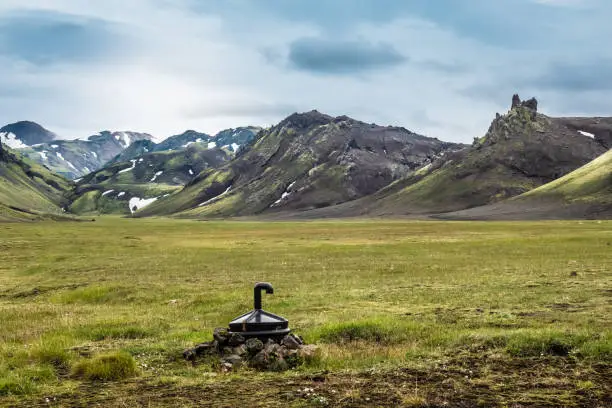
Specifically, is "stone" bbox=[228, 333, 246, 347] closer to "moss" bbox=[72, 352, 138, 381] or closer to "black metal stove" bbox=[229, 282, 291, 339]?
"black metal stove" bbox=[229, 282, 291, 339]

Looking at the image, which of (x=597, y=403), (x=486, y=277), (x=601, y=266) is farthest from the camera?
(x=601, y=266)

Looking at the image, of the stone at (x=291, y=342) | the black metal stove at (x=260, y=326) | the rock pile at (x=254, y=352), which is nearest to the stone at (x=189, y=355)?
the rock pile at (x=254, y=352)

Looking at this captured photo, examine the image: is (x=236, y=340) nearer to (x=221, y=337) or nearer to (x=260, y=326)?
(x=221, y=337)

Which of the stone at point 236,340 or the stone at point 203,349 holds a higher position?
the stone at point 236,340

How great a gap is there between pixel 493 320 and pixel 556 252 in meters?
47.6

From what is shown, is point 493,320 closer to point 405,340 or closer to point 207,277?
point 405,340

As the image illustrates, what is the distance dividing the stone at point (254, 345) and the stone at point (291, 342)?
0.80m

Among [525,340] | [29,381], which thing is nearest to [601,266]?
[525,340]

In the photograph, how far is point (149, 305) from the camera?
3494 centimetres

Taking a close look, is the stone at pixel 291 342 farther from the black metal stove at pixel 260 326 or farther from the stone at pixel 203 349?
the stone at pixel 203 349

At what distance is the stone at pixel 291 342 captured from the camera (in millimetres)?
18828

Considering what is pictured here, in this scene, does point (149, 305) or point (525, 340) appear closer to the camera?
point (525, 340)

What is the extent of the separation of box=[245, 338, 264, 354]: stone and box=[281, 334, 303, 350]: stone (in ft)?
2.64

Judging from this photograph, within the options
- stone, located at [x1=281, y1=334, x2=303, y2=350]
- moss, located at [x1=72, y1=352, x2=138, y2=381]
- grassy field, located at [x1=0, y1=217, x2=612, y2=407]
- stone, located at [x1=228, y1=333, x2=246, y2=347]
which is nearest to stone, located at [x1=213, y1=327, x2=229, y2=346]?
stone, located at [x1=228, y1=333, x2=246, y2=347]
